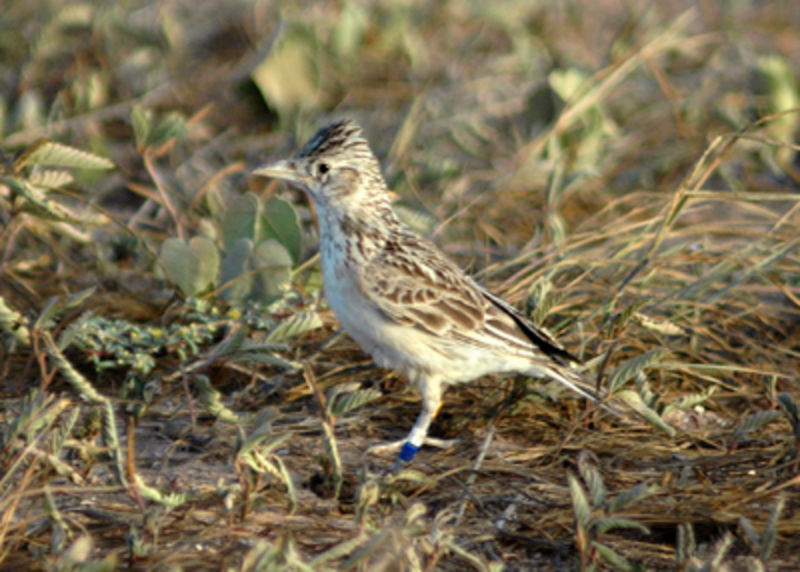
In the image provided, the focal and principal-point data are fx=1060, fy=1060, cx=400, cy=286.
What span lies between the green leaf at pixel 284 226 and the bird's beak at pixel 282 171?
1.47 ft

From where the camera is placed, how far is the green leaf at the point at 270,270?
462 centimetres

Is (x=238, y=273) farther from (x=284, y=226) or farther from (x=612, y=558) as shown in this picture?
(x=612, y=558)

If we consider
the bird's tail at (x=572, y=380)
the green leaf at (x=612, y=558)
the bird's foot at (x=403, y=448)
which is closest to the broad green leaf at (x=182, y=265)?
the bird's foot at (x=403, y=448)

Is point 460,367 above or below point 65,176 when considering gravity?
below

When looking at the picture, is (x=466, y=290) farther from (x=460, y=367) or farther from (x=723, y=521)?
(x=723, y=521)

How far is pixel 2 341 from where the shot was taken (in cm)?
443

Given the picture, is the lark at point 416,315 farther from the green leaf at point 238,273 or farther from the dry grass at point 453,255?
the green leaf at point 238,273

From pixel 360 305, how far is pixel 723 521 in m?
1.50

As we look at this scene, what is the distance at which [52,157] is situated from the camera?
4.29 meters

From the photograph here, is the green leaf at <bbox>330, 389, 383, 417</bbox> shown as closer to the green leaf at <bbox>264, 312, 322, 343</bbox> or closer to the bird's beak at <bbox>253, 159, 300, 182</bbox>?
the green leaf at <bbox>264, 312, 322, 343</bbox>

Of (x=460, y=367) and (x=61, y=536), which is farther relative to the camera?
(x=460, y=367)

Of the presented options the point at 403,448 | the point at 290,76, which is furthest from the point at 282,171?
the point at 290,76

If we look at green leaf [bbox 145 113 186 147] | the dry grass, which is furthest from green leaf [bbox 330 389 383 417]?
green leaf [bbox 145 113 186 147]

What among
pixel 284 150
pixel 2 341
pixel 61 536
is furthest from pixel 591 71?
pixel 61 536
